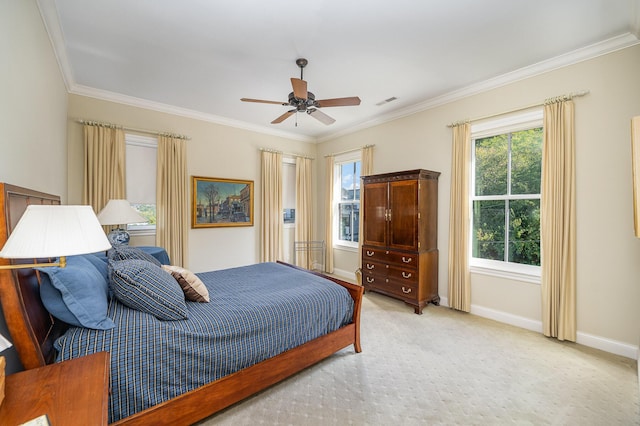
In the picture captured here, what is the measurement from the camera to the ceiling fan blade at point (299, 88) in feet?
7.89

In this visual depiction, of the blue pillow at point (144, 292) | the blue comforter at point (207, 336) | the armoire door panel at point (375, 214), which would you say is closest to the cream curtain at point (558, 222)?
the armoire door panel at point (375, 214)

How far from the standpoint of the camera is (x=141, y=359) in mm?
1444

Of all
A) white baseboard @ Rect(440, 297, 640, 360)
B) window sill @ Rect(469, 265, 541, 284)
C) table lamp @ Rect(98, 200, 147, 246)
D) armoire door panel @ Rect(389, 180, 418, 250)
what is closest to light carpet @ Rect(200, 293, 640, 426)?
white baseboard @ Rect(440, 297, 640, 360)

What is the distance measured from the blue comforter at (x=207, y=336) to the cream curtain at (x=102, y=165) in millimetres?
2222

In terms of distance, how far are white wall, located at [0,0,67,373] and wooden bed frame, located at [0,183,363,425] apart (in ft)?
0.43

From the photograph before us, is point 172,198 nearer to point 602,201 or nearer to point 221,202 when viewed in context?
point 221,202

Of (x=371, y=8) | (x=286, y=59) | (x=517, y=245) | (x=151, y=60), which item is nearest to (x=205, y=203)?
(x=151, y=60)

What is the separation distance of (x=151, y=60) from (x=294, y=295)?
2832mm

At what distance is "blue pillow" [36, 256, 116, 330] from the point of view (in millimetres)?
1349

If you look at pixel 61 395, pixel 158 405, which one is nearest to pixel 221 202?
pixel 158 405

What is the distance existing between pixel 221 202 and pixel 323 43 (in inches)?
119

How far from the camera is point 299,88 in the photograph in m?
2.46

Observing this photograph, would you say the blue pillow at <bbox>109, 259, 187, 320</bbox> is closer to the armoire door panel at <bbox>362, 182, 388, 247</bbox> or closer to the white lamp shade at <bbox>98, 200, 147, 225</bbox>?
the white lamp shade at <bbox>98, 200, 147, 225</bbox>

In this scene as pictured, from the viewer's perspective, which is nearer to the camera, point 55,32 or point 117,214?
point 55,32
